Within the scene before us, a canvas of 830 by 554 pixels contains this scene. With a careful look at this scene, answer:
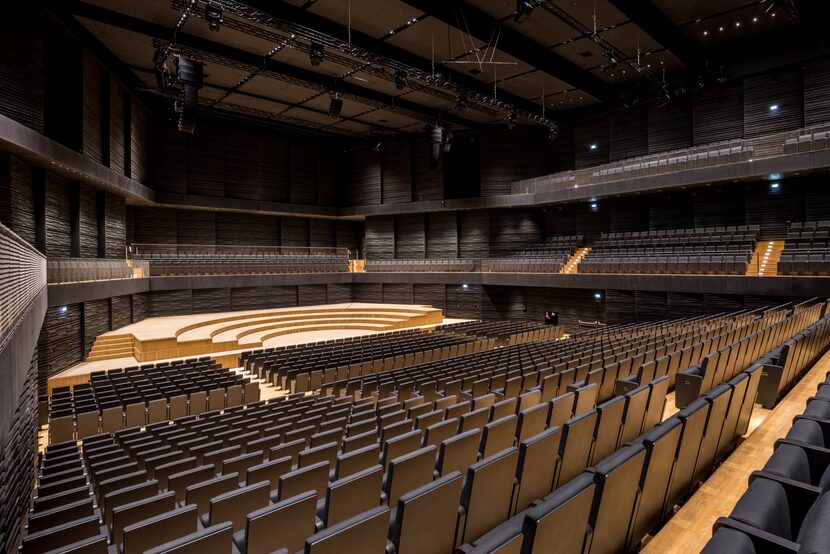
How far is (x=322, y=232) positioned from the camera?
19047 mm

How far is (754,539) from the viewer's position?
1.19m

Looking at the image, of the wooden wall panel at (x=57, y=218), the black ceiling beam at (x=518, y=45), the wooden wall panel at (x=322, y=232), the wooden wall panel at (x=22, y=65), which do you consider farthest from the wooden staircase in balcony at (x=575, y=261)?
the wooden wall panel at (x=22, y=65)

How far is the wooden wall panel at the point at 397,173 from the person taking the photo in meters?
17.5

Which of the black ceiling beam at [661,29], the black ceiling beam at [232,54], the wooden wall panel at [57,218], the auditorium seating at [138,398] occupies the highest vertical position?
the black ceiling beam at [661,29]

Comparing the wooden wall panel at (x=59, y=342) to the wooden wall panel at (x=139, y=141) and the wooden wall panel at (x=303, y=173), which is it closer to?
the wooden wall panel at (x=139, y=141)

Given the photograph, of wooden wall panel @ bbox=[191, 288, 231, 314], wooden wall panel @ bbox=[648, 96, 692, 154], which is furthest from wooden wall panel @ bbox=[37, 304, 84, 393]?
wooden wall panel @ bbox=[648, 96, 692, 154]

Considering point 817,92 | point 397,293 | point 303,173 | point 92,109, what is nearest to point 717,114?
point 817,92

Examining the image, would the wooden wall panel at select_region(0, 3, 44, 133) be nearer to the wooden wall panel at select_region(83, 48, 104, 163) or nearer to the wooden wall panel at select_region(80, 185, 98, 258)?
the wooden wall panel at select_region(83, 48, 104, 163)

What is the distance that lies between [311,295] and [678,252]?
38.9ft

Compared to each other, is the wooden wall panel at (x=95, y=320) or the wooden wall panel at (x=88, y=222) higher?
the wooden wall panel at (x=88, y=222)

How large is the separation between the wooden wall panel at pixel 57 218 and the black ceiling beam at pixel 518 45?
781cm

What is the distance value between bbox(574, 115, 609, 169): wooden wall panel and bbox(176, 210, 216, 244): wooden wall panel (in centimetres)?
1277

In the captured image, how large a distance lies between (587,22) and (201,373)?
411 inches

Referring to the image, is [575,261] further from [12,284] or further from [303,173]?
[12,284]
